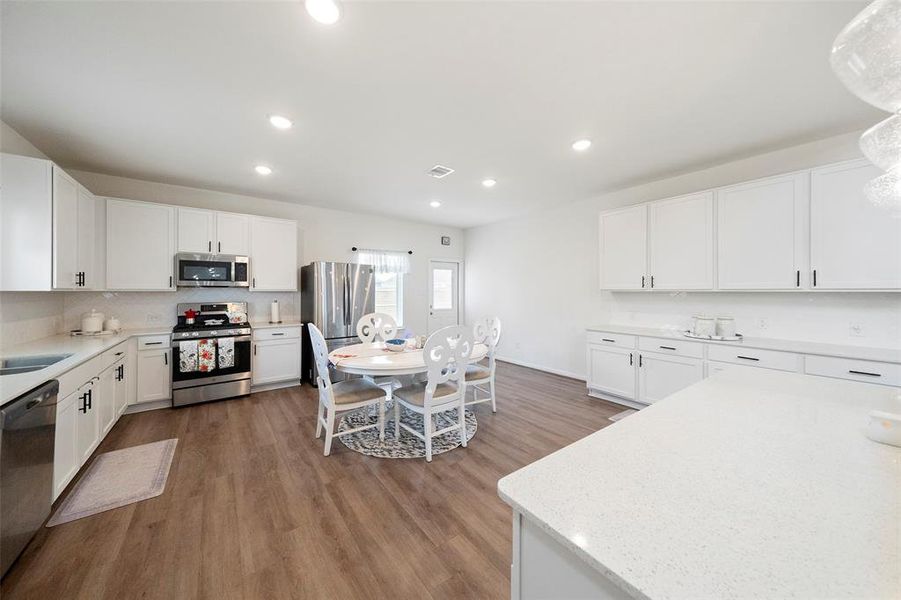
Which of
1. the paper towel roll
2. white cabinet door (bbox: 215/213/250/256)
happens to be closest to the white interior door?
the paper towel roll

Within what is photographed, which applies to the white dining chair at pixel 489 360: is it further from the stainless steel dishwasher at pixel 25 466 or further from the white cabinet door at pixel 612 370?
the stainless steel dishwasher at pixel 25 466

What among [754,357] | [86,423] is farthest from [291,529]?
[754,357]

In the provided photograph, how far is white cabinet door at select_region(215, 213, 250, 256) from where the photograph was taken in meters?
4.03

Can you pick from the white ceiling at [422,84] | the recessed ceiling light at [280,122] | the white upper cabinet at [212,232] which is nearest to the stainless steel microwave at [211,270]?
the white upper cabinet at [212,232]

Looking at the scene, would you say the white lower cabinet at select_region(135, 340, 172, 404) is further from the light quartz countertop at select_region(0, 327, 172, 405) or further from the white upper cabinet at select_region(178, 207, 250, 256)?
the white upper cabinet at select_region(178, 207, 250, 256)

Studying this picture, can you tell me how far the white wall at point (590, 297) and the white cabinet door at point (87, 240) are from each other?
5389mm

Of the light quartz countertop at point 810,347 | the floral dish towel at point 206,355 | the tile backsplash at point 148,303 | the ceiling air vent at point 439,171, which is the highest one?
the ceiling air vent at point 439,171

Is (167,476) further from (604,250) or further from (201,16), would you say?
(604,250)

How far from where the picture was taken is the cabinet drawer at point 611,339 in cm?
371

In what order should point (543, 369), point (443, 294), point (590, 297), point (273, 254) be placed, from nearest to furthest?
point (273, 254), point (590, 297), point (543, 369), point (443, 294)

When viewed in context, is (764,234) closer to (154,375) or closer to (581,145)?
(581,145)

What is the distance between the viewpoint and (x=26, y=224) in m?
2.39

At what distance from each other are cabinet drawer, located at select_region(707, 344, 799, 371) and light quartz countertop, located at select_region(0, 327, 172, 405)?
484cm

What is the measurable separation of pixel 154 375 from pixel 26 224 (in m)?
1.80
